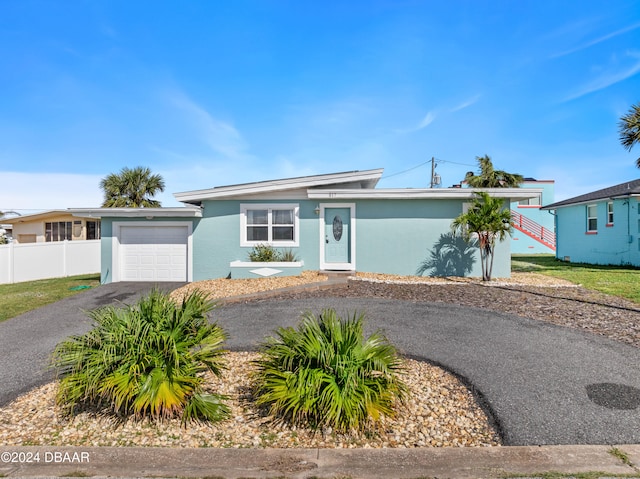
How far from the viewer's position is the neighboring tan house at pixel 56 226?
2236 centimetres

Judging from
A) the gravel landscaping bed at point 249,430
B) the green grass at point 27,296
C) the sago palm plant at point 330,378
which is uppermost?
the sago palm plant at point 330,378

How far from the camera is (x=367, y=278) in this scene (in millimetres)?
11031

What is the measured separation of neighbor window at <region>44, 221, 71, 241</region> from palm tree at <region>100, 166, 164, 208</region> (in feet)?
10.4

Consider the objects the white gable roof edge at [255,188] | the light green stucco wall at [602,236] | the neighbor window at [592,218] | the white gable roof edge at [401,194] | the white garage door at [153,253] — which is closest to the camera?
the white gable roof edge at [401,194]

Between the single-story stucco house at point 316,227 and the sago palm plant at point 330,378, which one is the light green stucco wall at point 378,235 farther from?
the sago palm plant at point 330,378

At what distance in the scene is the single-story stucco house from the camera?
1192 centimetres

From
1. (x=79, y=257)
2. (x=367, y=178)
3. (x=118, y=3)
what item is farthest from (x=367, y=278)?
(x=79, y=257)

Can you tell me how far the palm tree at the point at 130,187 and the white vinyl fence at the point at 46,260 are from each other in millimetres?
4262

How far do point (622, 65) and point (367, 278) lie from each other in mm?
11839

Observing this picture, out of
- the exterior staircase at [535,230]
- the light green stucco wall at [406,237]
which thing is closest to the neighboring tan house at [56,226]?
the light green stucco wall at [406,237]

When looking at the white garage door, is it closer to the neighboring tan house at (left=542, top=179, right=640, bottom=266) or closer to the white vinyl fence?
the white vinyl fence

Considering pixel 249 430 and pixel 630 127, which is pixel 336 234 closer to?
pixel 249 430

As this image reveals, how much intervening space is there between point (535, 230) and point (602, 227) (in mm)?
12067

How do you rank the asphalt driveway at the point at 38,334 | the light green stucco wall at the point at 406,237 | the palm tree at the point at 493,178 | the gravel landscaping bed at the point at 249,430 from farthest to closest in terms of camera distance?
the palm tree at the point at 493,178, the light green stucco wall at the point at 406,237, the asphalt driveway at the point at 38,334, the gravel landscaping bed at the point at 249,430
